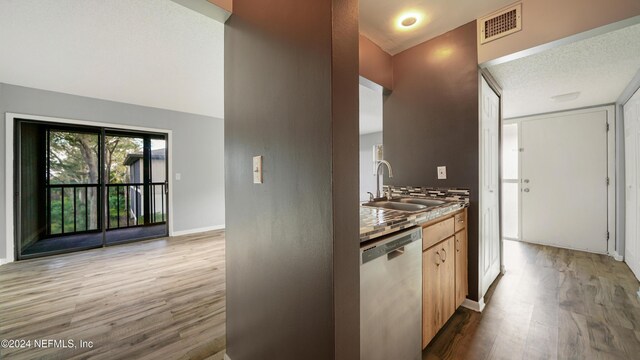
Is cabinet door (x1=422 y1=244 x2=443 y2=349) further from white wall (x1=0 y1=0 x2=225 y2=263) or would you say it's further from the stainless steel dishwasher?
white wall (x1=0 y1=0 x2=225 y2=263)

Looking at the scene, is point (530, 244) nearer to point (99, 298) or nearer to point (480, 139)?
point (480, 139)

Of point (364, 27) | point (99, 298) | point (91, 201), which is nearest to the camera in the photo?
point (364, 27)

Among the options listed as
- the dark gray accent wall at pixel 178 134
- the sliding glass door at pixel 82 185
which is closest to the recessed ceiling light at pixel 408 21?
the dark gray accent wall at pixel 178 134

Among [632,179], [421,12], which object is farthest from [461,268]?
[632,179]

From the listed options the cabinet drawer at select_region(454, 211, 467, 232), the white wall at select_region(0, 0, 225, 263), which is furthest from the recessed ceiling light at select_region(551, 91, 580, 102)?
the white wall at select_region(0, 0, 225, 263)

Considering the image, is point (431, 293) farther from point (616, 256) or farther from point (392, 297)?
point (616, 256)

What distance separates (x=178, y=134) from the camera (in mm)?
4406

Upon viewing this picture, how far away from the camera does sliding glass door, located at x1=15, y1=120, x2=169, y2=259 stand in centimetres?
344

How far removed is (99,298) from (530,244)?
5753mm

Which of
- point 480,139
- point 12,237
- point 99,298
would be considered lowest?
point 99,298

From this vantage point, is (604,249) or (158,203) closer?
(604,249)

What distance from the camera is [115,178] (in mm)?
4500

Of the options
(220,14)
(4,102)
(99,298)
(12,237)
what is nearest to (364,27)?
(220,14)

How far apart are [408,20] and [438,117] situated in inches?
33.8
